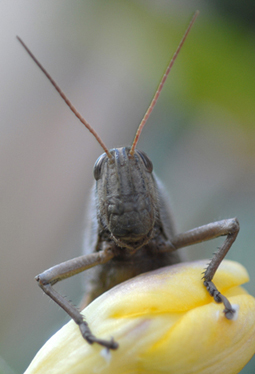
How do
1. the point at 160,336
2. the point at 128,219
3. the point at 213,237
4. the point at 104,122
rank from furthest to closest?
the point at 104,122, the point at 213,237, the point at 128,219, the point at 160,336

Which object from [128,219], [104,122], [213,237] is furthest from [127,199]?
[104,122]

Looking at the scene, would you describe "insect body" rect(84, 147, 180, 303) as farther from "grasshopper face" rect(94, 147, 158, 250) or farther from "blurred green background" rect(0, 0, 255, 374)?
"blurred green background" rect(0, 0, 255, 374)

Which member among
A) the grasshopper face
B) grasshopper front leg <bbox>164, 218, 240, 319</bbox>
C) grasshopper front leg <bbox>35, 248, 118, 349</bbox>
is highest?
the grasshopper face

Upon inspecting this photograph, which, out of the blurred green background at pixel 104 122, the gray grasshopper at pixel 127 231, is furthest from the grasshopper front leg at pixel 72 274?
the blurred green background at pixel 104 122

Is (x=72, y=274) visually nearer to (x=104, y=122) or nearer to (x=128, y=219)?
(x=128, y=219)

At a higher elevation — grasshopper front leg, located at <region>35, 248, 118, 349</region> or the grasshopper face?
the grasshopper face

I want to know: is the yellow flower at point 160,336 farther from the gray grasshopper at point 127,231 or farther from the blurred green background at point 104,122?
the blurred green background at point 104,122

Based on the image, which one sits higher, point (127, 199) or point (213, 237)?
point (127, 199)

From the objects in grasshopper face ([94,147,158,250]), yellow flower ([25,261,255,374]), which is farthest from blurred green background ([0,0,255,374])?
grasshopper face ([94,147,158,250])
